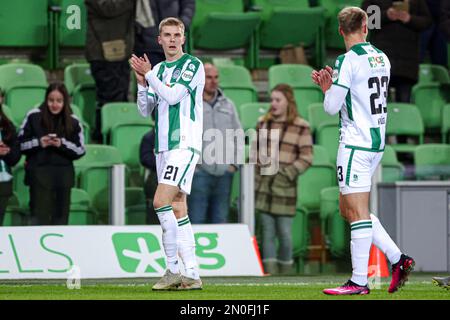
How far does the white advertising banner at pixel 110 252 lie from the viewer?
11.8m

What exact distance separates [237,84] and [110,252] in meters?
3.58

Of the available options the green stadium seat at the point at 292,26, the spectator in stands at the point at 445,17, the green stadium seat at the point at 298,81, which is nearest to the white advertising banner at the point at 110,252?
the green stadium seat at the point at 298,81

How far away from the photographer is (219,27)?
15.9 m

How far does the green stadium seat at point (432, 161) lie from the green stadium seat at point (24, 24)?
4.32 m

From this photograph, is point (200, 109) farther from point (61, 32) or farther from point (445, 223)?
point (61, 32)

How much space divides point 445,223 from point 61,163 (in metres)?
3.85

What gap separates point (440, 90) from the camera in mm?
15703

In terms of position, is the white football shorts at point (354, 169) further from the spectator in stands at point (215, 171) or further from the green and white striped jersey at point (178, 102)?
the spectator in stands at point (215, 171)

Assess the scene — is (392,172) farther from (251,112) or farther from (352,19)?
(352,19)

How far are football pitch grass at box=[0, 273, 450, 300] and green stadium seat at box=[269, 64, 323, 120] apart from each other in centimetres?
358

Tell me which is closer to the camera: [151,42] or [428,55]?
[151,42]

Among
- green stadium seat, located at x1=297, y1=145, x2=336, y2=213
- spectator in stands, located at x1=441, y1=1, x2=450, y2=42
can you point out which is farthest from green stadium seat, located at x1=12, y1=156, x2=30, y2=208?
spectator in stands, located at x1=441, y1=1, x2=450, y2=42

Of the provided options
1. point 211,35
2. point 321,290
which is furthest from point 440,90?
point 321,290

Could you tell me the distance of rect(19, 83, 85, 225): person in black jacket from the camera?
12000 millimetres
